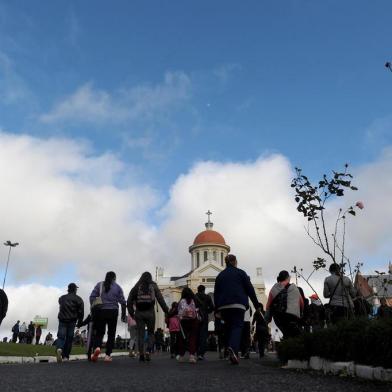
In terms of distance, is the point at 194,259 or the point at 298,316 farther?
the point at 194,259

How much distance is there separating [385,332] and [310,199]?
4.35m

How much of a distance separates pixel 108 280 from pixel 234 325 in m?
3.13

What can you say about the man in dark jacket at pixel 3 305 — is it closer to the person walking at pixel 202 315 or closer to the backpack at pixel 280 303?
the backpack at pixel 280 303

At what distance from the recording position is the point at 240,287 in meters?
9.02

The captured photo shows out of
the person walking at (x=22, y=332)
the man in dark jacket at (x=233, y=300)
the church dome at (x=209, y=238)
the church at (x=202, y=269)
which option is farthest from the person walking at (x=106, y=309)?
the church dome at (x=209, y=238)

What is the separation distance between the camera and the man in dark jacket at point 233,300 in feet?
28.8

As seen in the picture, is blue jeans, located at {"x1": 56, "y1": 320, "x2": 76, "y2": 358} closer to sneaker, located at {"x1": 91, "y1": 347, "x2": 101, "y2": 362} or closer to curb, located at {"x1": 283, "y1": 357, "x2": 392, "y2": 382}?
sneaker, located at {"x1": 91, "y1": 347, "x2": 101, "y2": 362}

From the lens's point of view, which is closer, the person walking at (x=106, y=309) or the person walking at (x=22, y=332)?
the person walking at (x=106, y=309)

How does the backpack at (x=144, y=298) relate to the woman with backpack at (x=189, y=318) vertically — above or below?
above

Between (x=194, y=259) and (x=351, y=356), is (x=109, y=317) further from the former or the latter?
(x=194, y=259)

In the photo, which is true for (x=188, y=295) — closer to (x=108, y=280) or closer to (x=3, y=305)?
(x=108, y=280)

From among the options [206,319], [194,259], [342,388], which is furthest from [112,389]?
[194,259]

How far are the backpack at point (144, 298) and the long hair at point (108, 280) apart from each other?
590 mm

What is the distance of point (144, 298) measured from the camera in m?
10.9
